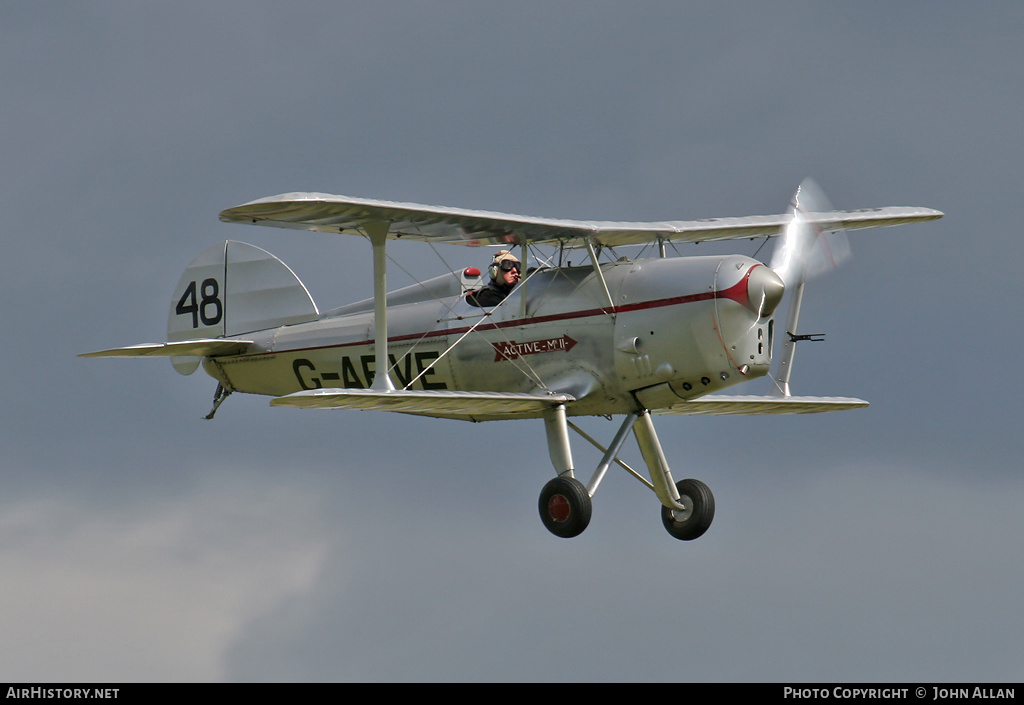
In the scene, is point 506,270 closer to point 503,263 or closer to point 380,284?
point 503,263

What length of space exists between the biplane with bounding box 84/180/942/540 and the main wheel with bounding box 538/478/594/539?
0.02 m

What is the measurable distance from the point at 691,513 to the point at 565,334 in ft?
9.59

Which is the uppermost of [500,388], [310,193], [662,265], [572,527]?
[310,193]

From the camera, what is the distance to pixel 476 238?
18.0 m

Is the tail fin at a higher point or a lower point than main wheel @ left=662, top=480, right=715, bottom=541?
higher

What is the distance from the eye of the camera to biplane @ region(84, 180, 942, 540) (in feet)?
54.6

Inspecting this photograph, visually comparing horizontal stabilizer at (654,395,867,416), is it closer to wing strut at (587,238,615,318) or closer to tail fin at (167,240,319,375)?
wing strut at (587,238,615,318)

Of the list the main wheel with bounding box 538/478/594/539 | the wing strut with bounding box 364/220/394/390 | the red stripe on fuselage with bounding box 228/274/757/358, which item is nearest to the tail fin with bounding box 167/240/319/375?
the red stripe on fuselage with bounding box 228/274/757/358

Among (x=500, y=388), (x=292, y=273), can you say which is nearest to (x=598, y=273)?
(x=500, y=388)

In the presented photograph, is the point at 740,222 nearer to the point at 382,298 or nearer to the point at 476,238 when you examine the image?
the point at 476,238

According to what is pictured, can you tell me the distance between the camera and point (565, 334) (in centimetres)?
1741

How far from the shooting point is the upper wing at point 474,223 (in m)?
15.7

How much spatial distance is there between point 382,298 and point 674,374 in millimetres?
3323

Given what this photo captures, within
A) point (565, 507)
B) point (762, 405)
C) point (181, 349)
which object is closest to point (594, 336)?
point (565, 507)
